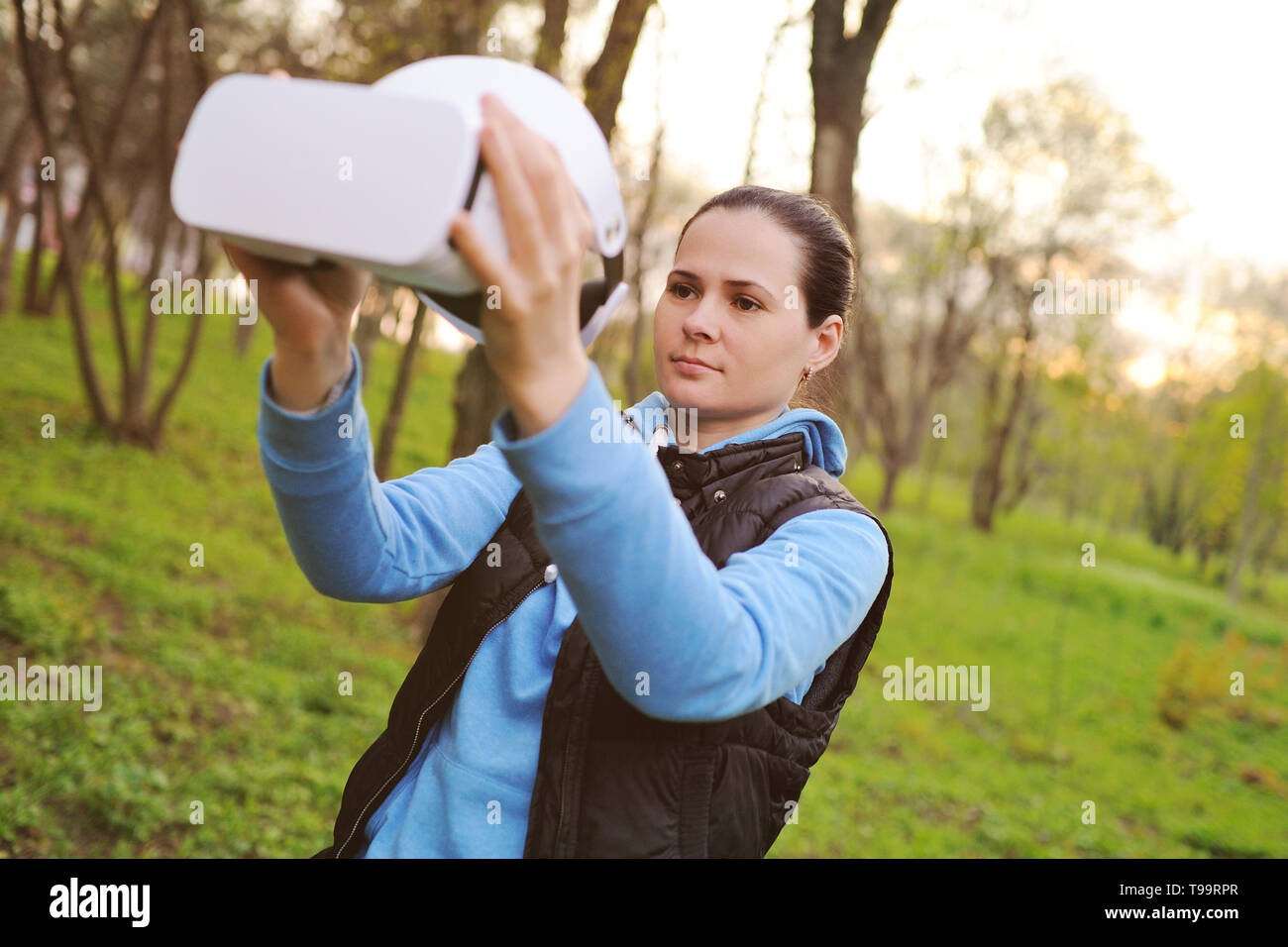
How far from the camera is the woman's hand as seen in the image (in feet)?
2.74

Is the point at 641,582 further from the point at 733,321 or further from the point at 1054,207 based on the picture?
the point at 1054,207

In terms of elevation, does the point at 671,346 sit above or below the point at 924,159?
below

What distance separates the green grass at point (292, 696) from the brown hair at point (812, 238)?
3658 millimetres

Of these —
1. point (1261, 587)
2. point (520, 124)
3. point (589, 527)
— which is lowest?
point (1261, 587)

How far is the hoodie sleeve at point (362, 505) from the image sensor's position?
45.5 inches

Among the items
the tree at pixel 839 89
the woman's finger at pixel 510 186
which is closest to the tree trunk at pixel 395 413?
the tree at pixel 839 89

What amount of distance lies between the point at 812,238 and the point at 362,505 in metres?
0.86

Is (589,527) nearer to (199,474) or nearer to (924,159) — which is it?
(199,474)

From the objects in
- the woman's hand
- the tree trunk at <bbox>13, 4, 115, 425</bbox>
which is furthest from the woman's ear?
the tree trunk at <bbox>13, 4, 115, 425</bbox>

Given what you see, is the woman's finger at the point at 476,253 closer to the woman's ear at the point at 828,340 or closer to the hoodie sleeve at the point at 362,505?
the hoodie sleeve at the point at 362,505

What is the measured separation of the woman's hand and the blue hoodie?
32 millimetres
